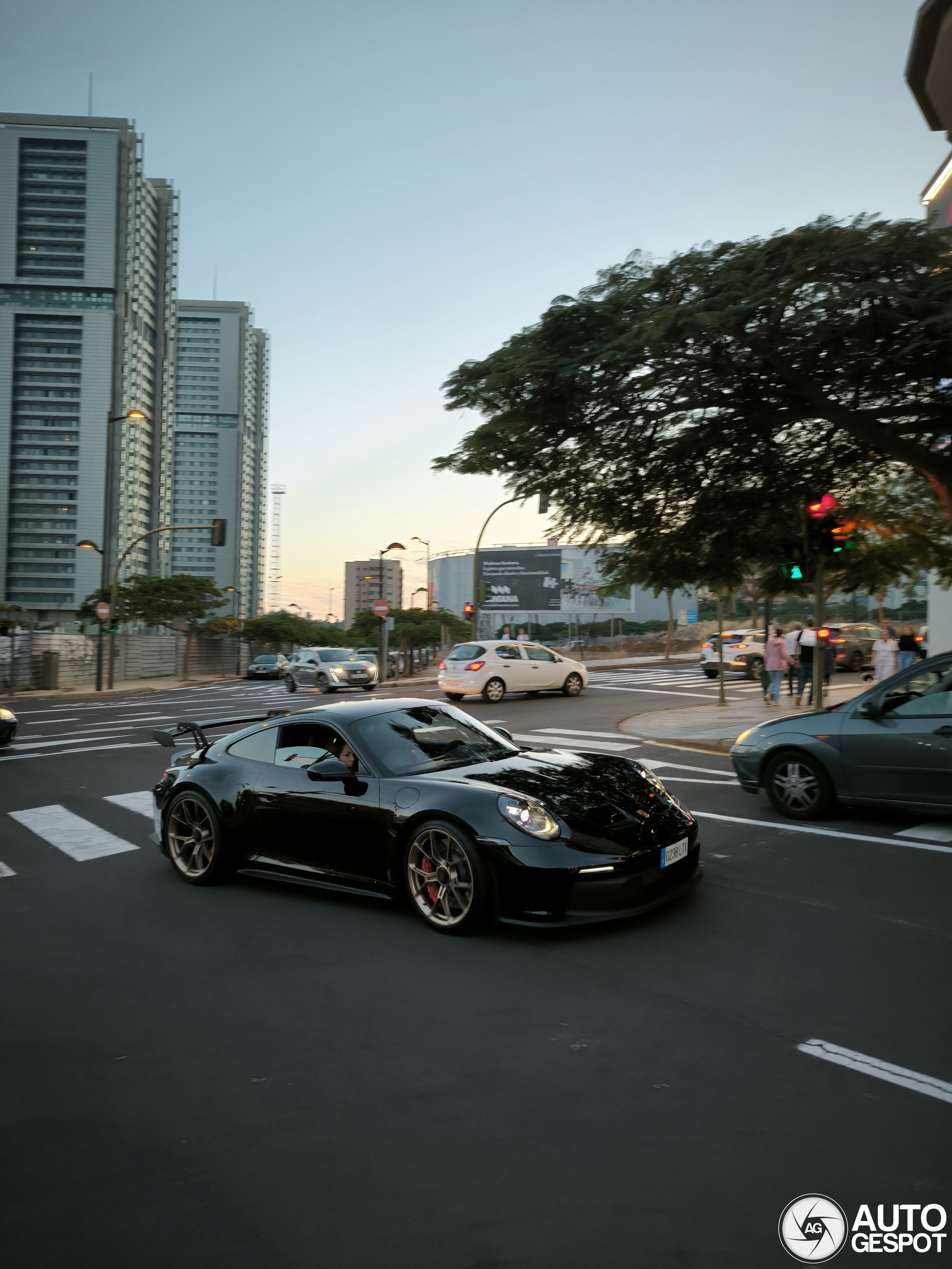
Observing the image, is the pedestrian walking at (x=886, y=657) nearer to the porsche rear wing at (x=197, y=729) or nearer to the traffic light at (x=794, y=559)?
the traffic light at (x=794, y=559)

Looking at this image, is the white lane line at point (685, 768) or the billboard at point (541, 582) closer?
the white lane line at point (685, 768)

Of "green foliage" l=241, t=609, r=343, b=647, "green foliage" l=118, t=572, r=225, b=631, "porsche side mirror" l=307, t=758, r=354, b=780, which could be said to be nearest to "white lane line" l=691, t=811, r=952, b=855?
"porsche side mirror" l=307, t=758, r=354, b=780

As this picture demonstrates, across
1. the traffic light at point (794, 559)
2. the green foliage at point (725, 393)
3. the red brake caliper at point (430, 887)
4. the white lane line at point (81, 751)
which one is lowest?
the white lane line at point (81, 751)

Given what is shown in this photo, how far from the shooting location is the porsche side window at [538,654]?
2580 centimetres

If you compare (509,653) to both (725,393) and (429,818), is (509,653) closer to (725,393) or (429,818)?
(725,393)

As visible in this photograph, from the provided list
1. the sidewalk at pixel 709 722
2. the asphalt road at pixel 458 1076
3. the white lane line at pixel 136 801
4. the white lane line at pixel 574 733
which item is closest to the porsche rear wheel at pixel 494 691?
the sidewalk at pixel 709 722

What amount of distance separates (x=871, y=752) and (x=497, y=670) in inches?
666

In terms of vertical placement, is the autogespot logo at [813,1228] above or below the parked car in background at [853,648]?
below

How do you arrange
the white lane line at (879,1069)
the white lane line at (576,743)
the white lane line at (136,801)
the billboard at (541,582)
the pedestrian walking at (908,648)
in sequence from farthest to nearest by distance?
the billboard at (541,582) < the pedestrian walking at (908,648) < the white lane line at (576,743) < the white lane line at (136,801) < the white lane line at (879,1069)

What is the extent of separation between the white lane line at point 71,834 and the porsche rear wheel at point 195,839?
4.29ft

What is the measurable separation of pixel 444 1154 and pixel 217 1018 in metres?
1.69

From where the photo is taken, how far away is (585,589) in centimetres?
7906

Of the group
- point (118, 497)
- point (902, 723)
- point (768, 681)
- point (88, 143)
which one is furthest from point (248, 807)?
point (88, 143)

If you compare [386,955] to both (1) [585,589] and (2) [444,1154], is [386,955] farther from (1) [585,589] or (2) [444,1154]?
(1) [585,589]
